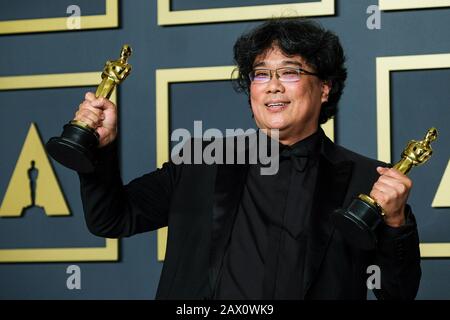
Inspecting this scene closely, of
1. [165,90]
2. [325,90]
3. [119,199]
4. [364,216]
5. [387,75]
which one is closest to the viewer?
[364,216]

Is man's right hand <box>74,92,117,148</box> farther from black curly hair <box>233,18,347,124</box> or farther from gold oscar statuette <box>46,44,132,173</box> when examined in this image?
black curly hair <box>233,18,347,124</box>

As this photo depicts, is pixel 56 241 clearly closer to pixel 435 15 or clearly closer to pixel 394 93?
pixel 394 93

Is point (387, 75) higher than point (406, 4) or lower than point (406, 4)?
lower

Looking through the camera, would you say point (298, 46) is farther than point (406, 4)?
No

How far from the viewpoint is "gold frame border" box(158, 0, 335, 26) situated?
6.57 ft

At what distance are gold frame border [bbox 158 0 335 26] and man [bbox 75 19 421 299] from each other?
0.48 meters

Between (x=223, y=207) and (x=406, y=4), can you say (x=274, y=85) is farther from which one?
(x=406, y=4)

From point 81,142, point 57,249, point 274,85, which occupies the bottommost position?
point 57,249

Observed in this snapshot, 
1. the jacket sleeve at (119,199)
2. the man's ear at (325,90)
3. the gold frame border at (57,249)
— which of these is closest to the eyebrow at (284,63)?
the man's ear at (325,90)

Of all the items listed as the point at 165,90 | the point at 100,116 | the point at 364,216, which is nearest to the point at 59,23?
the point at 165,90

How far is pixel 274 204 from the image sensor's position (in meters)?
1.42

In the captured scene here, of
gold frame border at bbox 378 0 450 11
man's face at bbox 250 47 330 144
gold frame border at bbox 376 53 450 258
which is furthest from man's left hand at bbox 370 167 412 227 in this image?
gold frame border at bbox 378 0 450 11

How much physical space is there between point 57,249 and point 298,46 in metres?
0.96

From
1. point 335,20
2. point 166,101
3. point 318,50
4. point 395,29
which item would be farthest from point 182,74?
point 318,50
